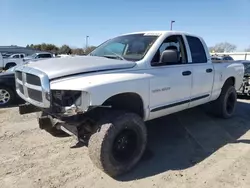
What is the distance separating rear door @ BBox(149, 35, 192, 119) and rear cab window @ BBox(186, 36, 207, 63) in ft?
0.90

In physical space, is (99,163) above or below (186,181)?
above

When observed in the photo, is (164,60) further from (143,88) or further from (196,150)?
(196,150)

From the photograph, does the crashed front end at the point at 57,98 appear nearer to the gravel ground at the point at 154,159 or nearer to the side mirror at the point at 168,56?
the gravel ground at the point at 154,159

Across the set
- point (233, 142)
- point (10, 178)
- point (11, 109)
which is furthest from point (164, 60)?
point (11, 109)

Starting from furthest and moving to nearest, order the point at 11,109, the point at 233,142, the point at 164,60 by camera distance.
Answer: the point at 11,109, the point at 233,142, the point at 164,60

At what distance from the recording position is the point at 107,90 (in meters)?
3.32

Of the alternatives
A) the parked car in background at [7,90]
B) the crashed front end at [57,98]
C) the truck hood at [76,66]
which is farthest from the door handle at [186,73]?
the parked car in background at [7,90]

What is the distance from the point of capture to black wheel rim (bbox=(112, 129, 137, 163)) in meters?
3.67

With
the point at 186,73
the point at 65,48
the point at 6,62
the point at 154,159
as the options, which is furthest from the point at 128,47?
the point at 65,48

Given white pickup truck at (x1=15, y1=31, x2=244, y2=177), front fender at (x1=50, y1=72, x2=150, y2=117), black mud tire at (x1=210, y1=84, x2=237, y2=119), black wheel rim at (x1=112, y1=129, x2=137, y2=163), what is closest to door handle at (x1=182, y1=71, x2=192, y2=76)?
white pickup truck at (x1=15, y1=31, x2=244, y2=177)

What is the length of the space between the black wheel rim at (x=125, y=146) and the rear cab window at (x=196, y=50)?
7.03 feet

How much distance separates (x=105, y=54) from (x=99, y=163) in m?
2.01

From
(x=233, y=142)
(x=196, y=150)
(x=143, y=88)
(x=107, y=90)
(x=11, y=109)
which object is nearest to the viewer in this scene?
(x=107, y=90)

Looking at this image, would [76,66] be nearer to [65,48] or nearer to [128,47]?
[128,47]
